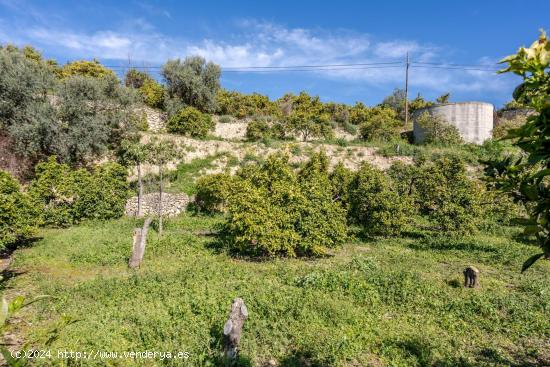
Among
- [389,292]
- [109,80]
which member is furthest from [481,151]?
[109,80]

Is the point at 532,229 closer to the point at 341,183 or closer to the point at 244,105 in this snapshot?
the point at 341,183

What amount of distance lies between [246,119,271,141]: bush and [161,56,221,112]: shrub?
471 centimetres

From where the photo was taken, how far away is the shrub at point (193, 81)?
29.8m

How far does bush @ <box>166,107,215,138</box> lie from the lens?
26.4 meters

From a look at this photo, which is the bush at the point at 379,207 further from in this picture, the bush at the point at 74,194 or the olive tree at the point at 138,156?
the bush at the point at 74,194

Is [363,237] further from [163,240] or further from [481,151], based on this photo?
[481,151]

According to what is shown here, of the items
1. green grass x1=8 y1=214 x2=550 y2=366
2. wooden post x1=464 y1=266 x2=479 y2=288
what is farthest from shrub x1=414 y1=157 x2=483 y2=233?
wooden post x1=464 y1=266 x2=479 y2=288

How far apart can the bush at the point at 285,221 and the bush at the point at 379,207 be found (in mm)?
2461

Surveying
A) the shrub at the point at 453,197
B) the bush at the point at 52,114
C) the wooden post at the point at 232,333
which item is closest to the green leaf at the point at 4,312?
the wooden post at the point at 232,333

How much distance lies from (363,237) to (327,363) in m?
10.1

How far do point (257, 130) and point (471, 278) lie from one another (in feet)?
71.0

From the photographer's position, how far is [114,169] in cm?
1825

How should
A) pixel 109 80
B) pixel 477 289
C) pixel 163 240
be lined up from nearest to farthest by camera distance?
pixel 477 289 < pixel 163 240 < pixel 109 80

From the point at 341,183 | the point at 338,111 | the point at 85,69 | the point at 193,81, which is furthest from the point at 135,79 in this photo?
the point at 341,183
